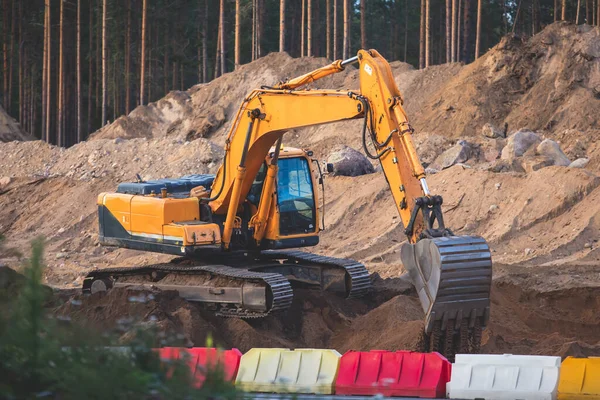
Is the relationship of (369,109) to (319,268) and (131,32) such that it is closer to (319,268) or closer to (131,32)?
(319,268)

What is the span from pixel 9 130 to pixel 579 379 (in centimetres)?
3681

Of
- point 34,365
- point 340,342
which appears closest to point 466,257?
point 340,342

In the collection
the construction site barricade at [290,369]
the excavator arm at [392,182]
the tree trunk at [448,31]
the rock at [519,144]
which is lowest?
the construction site barricade at [290,369]

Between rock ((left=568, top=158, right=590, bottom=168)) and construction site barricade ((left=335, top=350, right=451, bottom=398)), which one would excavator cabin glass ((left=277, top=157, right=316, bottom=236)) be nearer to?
construction site barricade ((left=335, top=350, right=451, bottom=398))

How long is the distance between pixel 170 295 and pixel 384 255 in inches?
273

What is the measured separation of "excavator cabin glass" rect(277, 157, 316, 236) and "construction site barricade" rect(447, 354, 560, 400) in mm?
4942

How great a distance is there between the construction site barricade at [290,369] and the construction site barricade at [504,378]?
115 cm

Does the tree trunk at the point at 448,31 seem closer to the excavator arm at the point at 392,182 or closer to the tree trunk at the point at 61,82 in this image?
the tree trunk at the point at 61,82

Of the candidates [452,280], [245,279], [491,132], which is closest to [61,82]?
[491,132]

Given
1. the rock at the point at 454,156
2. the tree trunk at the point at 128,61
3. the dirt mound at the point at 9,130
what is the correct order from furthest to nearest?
the tree trunk at the point at 128,61 < the dirt mound at the point at 9,130 < the rock at the point at 454,156

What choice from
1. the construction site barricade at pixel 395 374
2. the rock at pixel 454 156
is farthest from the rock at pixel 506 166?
the construction site barricade at pixel 395 374

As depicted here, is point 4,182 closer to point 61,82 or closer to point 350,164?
point 350,164

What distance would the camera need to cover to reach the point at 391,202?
68.3ft

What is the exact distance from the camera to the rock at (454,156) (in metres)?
23.2
